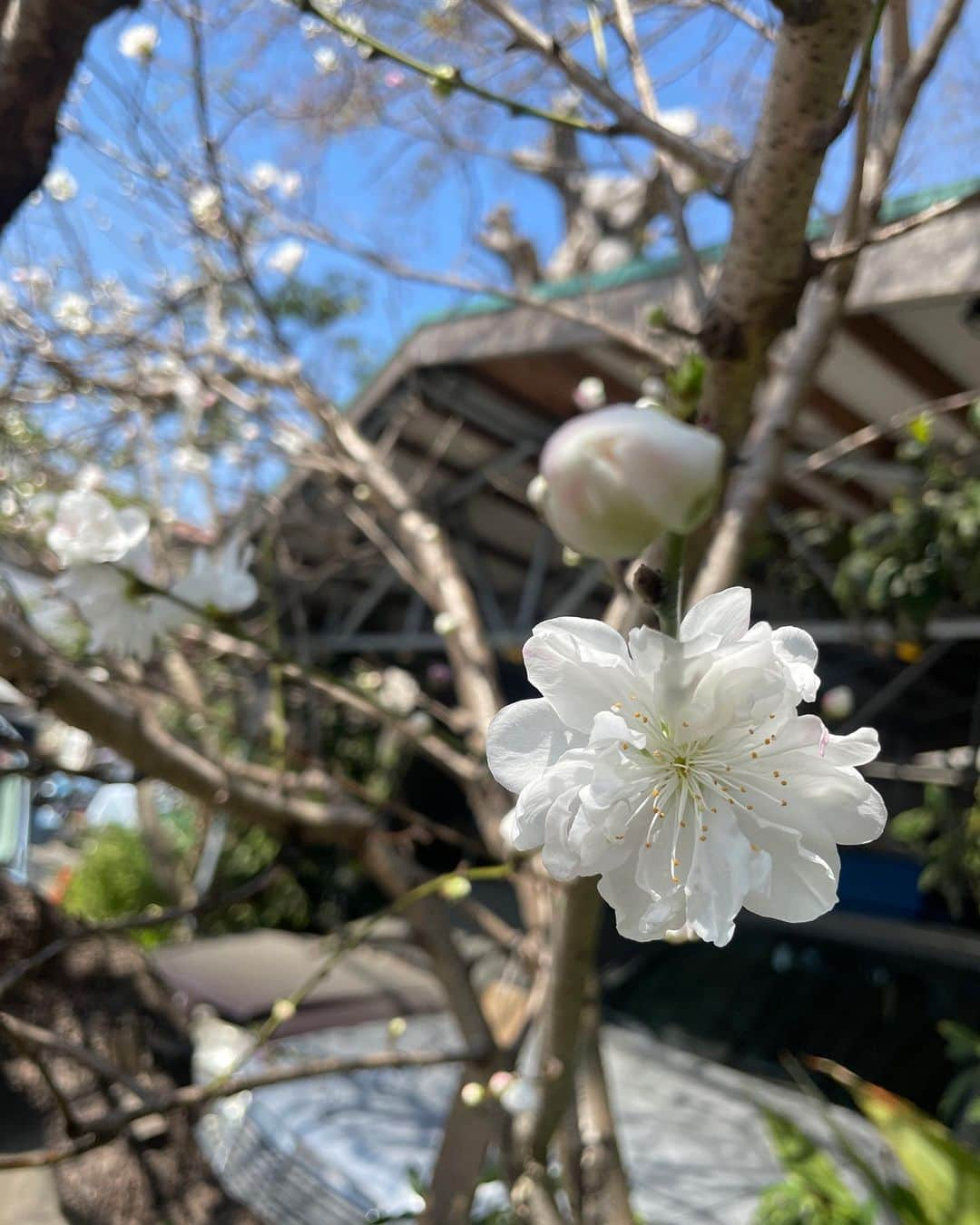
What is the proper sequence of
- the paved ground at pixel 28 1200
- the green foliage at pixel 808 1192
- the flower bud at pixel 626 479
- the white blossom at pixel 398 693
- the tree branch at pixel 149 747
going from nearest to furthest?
the flower bud at pixel 626 479
the tree branch at pixel 149 747
the paved ground at pixel 28 1200
the green foliage at pixel 808 1192
the white blossom at pixel 398 693

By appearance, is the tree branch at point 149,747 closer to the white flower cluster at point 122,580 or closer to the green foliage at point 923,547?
the white flower cluster at point 122,580

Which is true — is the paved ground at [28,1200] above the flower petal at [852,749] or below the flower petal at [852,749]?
below

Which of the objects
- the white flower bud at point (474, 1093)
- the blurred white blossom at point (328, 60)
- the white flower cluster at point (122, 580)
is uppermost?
the blurred white blossom at point (328, 60)

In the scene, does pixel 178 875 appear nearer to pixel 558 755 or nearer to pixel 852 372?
pixel 852 372

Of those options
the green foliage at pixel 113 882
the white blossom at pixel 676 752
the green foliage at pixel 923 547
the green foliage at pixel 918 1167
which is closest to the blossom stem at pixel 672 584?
the white blossom at pixel 676 752

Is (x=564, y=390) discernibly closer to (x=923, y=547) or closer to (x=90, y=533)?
(x=923, y=547)

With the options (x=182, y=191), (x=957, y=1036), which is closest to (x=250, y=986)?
(x=957, y=1036)

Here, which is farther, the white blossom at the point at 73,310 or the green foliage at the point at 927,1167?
the white blossom at the point at 73,310

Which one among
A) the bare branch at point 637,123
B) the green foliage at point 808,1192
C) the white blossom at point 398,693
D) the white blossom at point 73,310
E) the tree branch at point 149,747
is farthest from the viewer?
the white blossom at point 73,310
